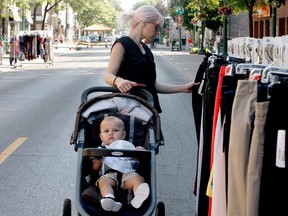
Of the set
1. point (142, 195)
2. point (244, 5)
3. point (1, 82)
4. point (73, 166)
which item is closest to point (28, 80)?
point (1, 82)

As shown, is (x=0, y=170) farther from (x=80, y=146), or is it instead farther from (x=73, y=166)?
(x=80, y=146)

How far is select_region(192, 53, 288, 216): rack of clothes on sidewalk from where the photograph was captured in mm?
4035

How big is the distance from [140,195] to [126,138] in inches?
33.0

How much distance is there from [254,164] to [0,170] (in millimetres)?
5869

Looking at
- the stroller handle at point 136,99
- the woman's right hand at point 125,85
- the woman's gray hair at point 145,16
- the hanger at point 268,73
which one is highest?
the woman's gray hair at point 145,16

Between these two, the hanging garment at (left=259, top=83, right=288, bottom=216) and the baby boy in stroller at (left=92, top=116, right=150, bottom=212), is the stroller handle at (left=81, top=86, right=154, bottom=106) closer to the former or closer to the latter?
the baby boy in stroller at (left=92, top=116, right=150, bottom=212)

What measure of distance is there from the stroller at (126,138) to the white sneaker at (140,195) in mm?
35

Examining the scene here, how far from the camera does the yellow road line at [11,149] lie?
1043 centimetres

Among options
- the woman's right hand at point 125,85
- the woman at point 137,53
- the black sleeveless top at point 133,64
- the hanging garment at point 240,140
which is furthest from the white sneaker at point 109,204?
the black sleeveless top at point 133,64

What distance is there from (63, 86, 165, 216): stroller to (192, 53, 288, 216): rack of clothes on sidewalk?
89 centimetres

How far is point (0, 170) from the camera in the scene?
9.47 meters

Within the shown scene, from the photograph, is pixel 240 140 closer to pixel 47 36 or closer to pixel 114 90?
pixel 114 90

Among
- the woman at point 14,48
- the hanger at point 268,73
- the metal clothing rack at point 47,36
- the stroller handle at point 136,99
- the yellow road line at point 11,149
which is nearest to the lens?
the hanger at point 268,73

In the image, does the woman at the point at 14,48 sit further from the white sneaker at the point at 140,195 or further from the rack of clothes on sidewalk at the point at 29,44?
the white sneaker at the point at 140,195
